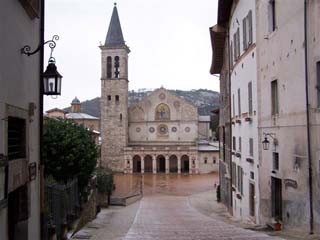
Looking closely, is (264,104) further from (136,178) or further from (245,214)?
(136,178)

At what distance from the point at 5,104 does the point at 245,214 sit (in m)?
14.6

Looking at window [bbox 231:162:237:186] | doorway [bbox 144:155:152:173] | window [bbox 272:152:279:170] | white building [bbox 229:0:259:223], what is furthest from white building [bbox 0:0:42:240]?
doorway [bbox 144:155:152:173]

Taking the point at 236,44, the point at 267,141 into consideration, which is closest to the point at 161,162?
the point at 236,44

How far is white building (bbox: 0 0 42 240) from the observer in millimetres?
5797

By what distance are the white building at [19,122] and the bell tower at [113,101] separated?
197ft

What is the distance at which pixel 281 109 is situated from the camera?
42.7 feet

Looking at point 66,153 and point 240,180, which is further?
point 66,153

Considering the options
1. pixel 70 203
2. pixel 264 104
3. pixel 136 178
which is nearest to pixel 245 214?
pixel 264 104

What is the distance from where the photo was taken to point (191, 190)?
46531 mm

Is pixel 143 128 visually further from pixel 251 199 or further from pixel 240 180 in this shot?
pixel 251 199

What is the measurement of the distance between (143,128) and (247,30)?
179 feet

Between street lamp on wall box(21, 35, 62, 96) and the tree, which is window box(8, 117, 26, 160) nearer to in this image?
street lamp on wall box(21, 35, 62, 96)

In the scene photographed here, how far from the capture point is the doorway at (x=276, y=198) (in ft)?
44.9

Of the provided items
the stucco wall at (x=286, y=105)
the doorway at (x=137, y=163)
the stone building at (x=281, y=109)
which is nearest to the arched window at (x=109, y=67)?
the doorway at (x=137, y=163)
